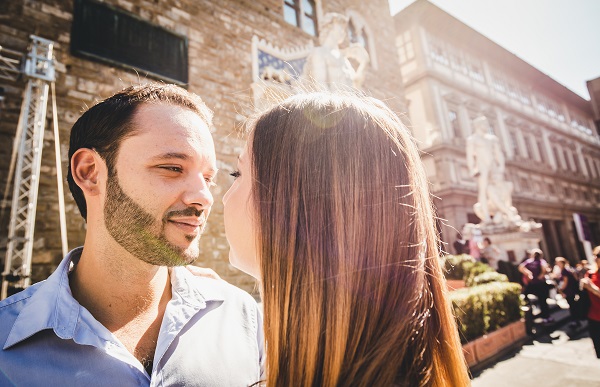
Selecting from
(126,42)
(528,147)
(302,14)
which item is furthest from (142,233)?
(528,147)

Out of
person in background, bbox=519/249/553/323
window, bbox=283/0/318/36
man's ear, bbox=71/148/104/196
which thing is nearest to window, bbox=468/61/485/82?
window, bbox=283/0/318/36

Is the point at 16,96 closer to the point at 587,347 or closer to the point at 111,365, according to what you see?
the point at 111,365

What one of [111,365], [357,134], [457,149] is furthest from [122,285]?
[457,149]

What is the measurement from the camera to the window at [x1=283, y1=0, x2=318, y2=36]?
9.52m

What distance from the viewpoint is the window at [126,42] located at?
5.64 m

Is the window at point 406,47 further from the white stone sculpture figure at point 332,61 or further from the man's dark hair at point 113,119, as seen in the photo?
the man's dark hair at point 113,119

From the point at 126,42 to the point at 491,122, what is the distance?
24238 mm

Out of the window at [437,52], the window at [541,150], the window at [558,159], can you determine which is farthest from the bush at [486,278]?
the window at [558,159]

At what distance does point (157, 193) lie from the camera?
58.9 inches

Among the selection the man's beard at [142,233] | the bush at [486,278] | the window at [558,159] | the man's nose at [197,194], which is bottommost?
the bush at [486,278]

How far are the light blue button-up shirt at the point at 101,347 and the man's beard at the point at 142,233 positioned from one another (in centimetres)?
18

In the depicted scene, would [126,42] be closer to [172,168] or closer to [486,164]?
[172,168]

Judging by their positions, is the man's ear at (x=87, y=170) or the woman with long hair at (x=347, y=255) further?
the man's ear at (x=87, y=170)

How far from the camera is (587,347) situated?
480cm
